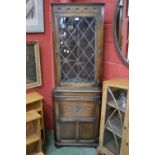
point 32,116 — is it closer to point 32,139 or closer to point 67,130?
point 32,139

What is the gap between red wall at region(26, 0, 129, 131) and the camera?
1959 millimetres

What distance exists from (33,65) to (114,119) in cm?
107

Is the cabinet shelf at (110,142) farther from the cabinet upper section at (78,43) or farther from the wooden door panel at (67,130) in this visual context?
the cabinet upper section at (78,43)

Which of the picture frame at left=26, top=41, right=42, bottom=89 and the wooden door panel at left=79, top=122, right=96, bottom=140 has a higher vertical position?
the picture frame at left=26, top=41, right=42, bottom=89

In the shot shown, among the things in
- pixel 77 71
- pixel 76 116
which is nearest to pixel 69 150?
pixel 76 116

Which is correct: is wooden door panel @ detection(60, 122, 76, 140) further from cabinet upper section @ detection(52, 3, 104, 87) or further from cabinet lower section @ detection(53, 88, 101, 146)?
cabinet upper section @ detection(52, 3, 104, 87)

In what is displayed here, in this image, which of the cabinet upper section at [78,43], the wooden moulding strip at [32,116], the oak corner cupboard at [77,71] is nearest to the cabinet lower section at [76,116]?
the oak corner cupboard at [77,71]

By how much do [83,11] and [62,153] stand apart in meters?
1.47

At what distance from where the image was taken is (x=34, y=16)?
209 centimetres

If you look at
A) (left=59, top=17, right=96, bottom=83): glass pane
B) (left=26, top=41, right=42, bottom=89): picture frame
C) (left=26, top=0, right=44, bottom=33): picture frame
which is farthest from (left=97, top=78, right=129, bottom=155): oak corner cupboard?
(left=26, top=0, right=44, bottom=33): picture frame

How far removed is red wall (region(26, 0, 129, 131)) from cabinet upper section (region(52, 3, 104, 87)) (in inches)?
8.2
